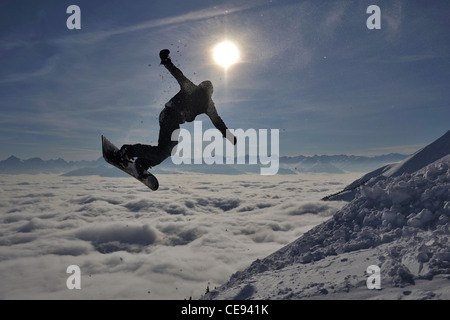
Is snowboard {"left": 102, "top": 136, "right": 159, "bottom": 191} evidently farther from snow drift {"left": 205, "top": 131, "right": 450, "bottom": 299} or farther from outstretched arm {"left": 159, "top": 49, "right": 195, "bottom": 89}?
snow drift {"left": 205, "top": 131, "right": 450, "bottom": 299}

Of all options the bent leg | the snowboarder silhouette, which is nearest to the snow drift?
the bent leg

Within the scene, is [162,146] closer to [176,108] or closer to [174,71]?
[176,108]

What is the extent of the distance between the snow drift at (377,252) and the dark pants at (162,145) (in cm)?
399

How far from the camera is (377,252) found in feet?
21.6

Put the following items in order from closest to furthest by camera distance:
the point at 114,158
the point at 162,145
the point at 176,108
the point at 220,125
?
1. the point at 176,108
2. the point at 162,145
3. the point at 220,125
4. the point at 114,158

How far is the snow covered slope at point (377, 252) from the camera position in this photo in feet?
17.3

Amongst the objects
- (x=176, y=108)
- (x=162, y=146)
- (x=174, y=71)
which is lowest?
(x=162, y=146)

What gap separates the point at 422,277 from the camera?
524 centimetres

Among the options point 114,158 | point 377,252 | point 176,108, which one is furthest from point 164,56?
point 377,252

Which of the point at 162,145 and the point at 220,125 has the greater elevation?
the point at 220,125
